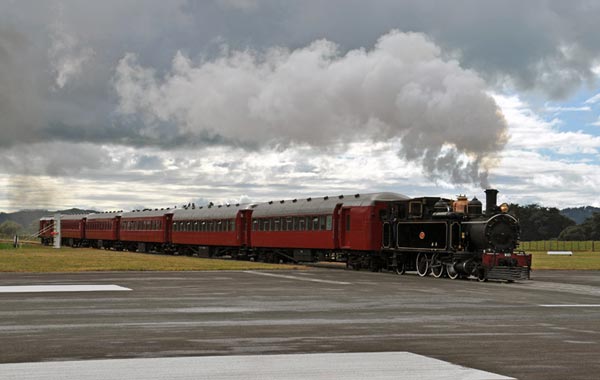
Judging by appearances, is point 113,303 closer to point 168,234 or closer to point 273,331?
point 273,331

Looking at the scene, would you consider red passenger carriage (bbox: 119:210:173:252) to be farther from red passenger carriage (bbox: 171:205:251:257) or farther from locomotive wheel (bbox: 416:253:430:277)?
locomotive wheel (bbox: 416:253:430:277)

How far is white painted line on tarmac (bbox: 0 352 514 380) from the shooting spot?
28.9 ft

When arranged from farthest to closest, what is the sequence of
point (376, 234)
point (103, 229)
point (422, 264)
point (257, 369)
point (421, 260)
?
point (103, 229)
point (376, 234)
point (421, 260)
point (422, 264)
point (257, 369)

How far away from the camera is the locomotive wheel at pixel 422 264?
33938mm

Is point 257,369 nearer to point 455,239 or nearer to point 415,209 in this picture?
point 455,239

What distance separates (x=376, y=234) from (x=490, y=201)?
6.61m

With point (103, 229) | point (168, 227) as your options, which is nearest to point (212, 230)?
point (168, 227)

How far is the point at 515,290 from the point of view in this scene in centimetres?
2556

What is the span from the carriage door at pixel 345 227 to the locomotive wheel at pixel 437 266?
6210 mm

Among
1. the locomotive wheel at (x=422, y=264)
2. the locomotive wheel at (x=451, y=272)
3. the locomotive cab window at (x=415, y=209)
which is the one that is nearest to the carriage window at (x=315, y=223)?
the locomotive cab window at (x=415, y=209)

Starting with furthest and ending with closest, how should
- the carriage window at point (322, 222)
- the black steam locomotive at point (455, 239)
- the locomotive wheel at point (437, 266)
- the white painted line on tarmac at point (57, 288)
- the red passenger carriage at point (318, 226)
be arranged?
the carriage window at point (322, 222)
the red passenger carriage at point (318, 226)
the locomotive wheel at point (437, 266)
the black steam locomotive at point (455, 239)
the white painted line on tarmac at point (57, 288)

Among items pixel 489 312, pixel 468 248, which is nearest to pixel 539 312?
pixel 489 312

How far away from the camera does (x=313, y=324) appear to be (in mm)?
14359

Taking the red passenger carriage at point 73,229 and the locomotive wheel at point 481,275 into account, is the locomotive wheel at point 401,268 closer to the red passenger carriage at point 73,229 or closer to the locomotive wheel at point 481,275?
the locomotive wheel at point 481,275
